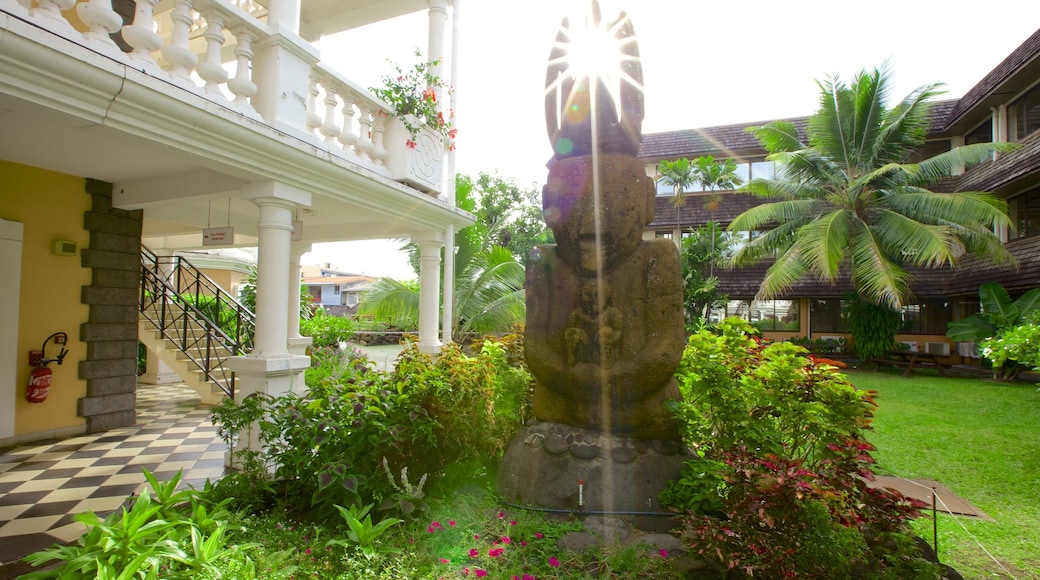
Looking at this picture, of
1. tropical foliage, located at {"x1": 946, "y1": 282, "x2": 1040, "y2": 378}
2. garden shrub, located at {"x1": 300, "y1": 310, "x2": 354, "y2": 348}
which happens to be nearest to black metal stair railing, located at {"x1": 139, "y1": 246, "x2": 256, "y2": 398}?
garden shrub, located at {"x1": 300, "y1": 310, "x2": 354, "y2": 348}

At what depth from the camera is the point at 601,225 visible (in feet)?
11.4

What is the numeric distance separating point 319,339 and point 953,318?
60.1ft

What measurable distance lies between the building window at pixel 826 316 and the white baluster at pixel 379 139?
1620 centimetres

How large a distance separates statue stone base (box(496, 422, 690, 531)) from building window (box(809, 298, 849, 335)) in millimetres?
16498

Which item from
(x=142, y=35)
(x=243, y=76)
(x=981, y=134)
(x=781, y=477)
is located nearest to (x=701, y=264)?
(x=981, y=134)

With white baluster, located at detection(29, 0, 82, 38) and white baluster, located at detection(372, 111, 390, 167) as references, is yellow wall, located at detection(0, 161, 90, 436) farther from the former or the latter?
white baluster, located at detection(372, 111, 390, 167)

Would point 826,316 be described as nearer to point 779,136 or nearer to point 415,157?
point 779,136

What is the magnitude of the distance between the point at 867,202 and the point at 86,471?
1669cm

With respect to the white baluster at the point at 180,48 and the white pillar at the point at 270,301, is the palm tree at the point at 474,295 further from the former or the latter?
the white baluster at the point at 180,48

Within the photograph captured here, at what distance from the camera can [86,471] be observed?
15.5 ft

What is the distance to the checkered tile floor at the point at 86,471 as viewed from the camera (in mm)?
3623

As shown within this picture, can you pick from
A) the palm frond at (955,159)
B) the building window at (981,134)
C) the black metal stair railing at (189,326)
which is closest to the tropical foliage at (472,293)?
the black metal stair railing at (189,326)

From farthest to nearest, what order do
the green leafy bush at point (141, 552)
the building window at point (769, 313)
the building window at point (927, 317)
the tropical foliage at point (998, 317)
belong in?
the building window at point (769, 313)
the building window at point (927, 317)
the tropical foliage at point (998, 317)
the green leafy bush at point (141, 552)

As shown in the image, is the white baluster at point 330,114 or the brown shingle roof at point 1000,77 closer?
the white baluster at point 330,114
